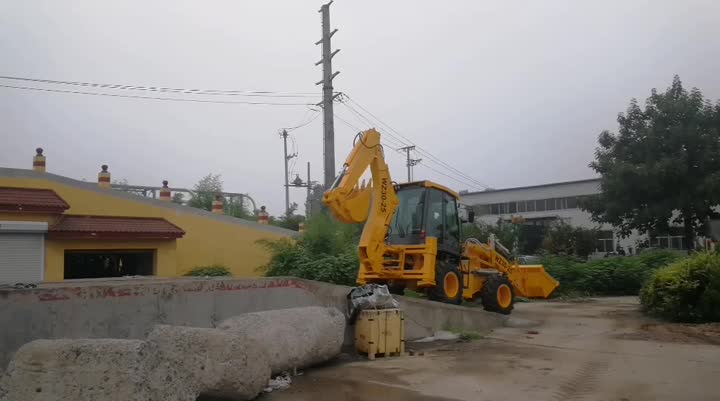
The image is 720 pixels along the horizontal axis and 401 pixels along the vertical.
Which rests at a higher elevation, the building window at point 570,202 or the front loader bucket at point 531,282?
A: the building window at point 570,202

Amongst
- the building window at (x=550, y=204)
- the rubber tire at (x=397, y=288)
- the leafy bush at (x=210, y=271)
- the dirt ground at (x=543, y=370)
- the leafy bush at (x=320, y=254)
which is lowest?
the dirt ground at (x=543, y=370)

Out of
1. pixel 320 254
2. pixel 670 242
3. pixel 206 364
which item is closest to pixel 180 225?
pixel 320 254

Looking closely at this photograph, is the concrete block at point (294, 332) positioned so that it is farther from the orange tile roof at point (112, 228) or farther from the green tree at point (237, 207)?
the green tree at point (237, 207)

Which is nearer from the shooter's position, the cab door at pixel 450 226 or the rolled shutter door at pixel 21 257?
the cab door at pixel 450 226

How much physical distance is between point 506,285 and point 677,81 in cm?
2165

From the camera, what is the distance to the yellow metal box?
9.29 m

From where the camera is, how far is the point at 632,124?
99.0ft

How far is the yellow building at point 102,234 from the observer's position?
16922 mm

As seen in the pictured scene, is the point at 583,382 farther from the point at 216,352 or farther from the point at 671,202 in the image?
the point at 671,202

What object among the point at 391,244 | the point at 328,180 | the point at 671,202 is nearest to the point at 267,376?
the point at 391,244

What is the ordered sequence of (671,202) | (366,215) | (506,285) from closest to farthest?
(366,215) → (506,285) → (671,202)

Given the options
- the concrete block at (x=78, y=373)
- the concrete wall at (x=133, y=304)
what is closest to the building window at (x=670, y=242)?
the concrete wall at (x=133, y=304)

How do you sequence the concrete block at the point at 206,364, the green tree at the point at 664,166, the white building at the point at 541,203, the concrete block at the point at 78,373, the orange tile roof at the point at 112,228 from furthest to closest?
the white building at the point at 541,203 → the green tree at the point at 664,166 → the orange tile roof at the point at 112,228 → the concrete block at the point at 206,364 → the concrete block at the point at 78,373

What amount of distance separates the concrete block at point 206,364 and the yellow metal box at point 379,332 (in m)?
2.80
